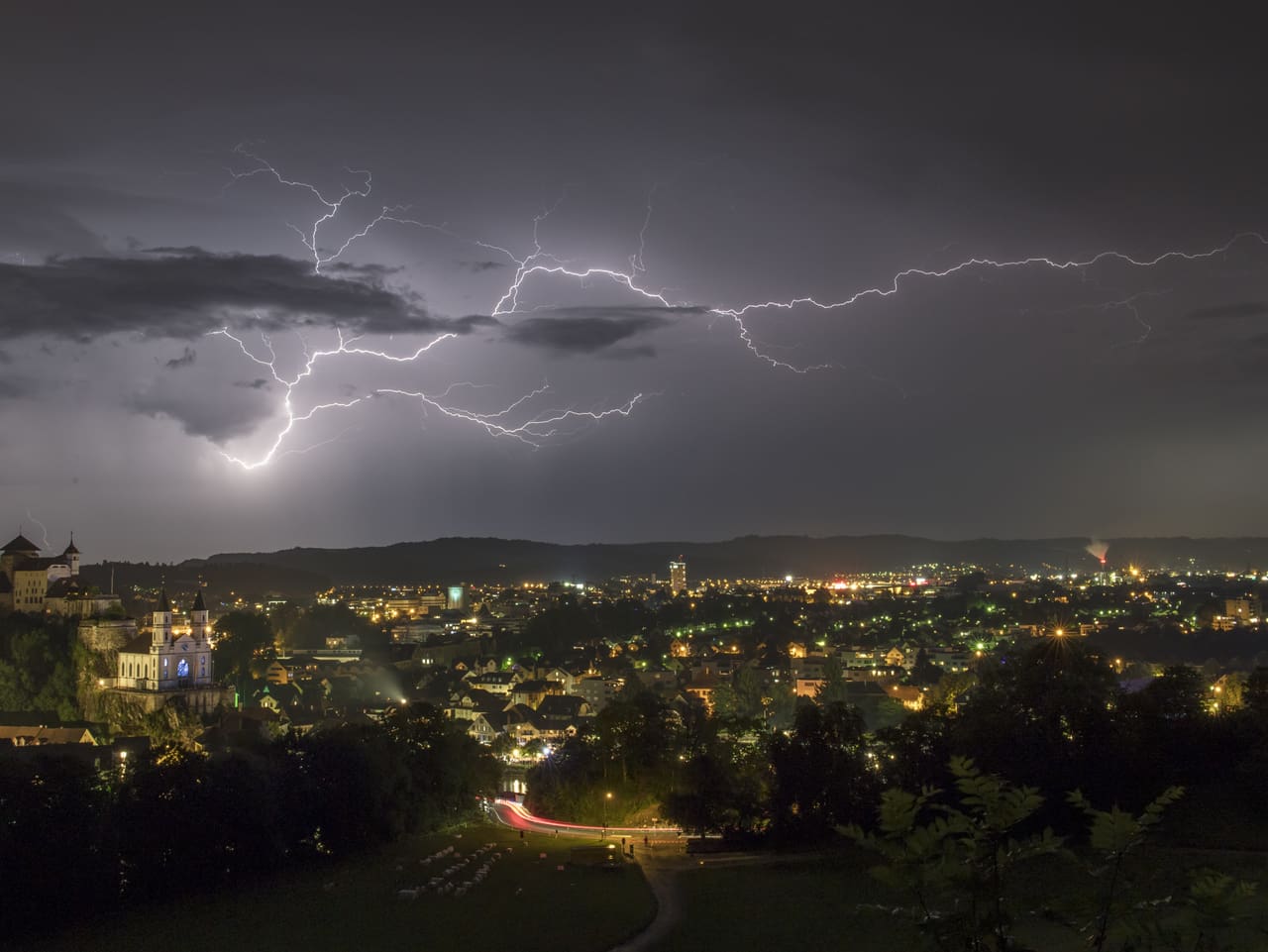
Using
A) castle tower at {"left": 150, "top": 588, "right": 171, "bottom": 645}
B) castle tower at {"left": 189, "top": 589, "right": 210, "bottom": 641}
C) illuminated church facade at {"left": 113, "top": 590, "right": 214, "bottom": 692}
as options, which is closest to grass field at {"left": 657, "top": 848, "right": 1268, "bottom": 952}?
illuminated church facade at {"left": 113, "top": 590, "right": 214, "bottom": 692}

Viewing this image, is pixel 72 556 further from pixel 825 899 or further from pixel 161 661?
pixel 825 899

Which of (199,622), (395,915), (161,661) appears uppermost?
(199,622)

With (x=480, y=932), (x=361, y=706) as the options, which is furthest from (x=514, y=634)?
(x=480, y=932)

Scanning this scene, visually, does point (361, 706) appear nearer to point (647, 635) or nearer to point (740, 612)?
point (647, 635)

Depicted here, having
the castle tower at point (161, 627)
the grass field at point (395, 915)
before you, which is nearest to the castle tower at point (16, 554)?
the castle tower at point (161, 627)

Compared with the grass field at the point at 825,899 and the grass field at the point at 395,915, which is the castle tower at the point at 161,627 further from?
the grass field at the point at 825,899

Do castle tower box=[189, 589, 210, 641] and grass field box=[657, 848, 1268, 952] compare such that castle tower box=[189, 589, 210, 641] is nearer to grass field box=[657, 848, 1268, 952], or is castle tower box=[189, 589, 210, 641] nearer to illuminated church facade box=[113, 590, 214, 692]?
illuminated church facade box=[113, 590, 214, 692]

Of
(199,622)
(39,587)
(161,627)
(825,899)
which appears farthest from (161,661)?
(825,899)
